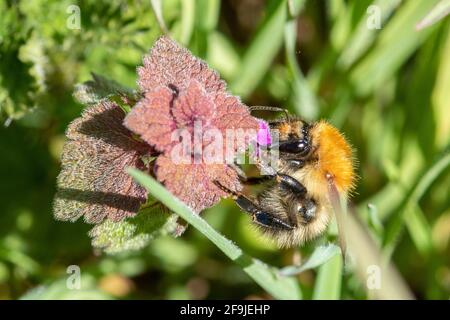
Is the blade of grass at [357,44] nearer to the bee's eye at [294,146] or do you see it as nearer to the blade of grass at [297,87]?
the blade of grass at [297,87]

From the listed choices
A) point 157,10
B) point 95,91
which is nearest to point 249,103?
point 157,10

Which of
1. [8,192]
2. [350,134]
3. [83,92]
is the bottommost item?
[83,92]

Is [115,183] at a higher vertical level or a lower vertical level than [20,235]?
lower

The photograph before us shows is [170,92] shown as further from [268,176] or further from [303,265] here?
[303,265]

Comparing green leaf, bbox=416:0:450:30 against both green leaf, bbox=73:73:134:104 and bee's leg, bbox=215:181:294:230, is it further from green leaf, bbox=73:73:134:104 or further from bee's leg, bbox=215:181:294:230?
green leaf, bbox=73:73:134:104

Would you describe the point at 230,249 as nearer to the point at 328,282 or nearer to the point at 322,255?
the point at 322,255

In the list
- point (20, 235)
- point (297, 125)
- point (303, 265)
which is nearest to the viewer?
point (297, 125)

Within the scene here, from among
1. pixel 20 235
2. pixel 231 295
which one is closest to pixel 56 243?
pixel 20 235

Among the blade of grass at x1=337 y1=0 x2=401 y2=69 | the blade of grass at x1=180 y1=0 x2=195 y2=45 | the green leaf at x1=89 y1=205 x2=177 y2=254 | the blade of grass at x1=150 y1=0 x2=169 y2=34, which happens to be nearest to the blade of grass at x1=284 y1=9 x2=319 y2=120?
the blade of grass at x1=337 y1=0 x2=401 y2=69

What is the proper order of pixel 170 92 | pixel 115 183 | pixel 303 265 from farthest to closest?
pixel 303 265 < pixel 115 183 < pixel 170 92
